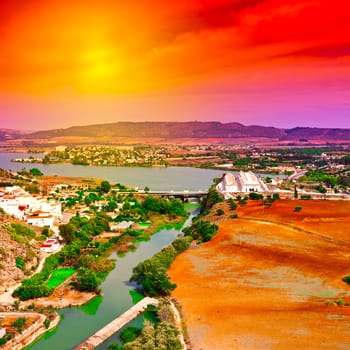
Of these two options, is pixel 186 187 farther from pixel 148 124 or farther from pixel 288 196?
pixel 148 124

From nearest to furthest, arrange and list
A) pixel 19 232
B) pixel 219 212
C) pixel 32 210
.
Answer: pixel 19 232 → pixel 32 210 → pixel 219 212

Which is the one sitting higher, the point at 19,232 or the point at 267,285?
the point at 19,232

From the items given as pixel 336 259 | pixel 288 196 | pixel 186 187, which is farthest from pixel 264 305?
pixel 186 187

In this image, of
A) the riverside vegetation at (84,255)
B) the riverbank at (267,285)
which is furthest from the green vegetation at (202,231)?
the riverside vegetation at (84,255)

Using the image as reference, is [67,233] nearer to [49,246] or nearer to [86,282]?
[49,246]

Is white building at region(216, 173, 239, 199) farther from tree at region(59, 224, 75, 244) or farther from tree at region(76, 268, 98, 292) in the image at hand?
tree at region(76, 268, 98, 292)

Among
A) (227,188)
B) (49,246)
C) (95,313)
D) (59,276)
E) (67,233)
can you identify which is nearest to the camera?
(95,313)

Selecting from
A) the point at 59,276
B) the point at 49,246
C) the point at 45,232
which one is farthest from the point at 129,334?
the point at 45,232

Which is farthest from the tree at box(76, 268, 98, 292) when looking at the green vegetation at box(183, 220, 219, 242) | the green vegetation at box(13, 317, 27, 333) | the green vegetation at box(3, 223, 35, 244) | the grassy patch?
the green vegetation at box(183, 220, 219, 242)
